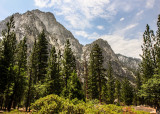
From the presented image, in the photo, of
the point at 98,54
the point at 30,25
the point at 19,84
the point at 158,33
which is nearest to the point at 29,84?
the point at 19,84

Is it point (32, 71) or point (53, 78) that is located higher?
point (32, 71)

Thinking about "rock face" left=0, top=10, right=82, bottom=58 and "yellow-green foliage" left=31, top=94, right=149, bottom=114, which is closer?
"yellow-green foliage" left=31, top=94, right=149, bottom=114

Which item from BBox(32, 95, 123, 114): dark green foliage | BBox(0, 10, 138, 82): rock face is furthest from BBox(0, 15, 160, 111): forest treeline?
BBox(0, 10, 138, 82): rock face

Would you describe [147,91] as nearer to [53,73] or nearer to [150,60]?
[150,60]

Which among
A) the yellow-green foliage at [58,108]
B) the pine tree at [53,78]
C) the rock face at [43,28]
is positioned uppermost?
the rock face at [43,28]

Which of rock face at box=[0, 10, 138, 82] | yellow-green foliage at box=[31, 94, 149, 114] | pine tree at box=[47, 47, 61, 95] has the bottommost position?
yellow-green foliage at box=[31, 94, 149, 114]

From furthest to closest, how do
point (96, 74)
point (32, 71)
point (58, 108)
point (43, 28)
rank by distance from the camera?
1. point (43, 28)
2. point (96, 74)
3. point (32, 71)
4. point (58, 108)

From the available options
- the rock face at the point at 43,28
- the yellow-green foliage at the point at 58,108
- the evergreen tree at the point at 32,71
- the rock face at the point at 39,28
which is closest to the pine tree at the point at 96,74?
the evergreen tree at the point at 32,71

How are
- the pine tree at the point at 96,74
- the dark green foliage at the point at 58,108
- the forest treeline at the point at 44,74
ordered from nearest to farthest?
the dark green foliage at the point at 58,108 < the forest treeline at the point at 44,74 < the pine tree at the point at 96,74

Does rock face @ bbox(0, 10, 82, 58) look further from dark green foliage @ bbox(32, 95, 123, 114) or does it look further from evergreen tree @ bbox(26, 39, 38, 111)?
dark green foliage @ bbox(32, 95, 123, 114)

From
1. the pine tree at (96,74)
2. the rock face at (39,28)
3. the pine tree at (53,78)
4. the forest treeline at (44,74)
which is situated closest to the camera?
the forest treeline at (44,74)

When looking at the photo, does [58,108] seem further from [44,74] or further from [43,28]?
[43,28]

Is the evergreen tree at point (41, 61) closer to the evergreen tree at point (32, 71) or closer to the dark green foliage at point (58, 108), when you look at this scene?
the evergreen tree at point (32, 71)

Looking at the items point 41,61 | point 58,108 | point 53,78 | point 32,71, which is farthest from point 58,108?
point 41,61
